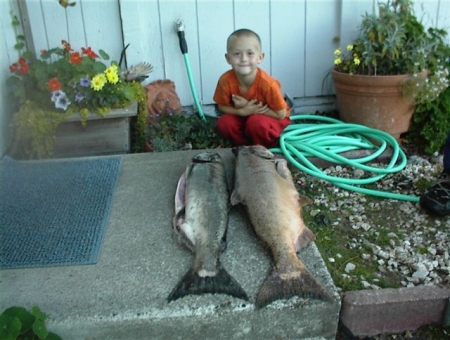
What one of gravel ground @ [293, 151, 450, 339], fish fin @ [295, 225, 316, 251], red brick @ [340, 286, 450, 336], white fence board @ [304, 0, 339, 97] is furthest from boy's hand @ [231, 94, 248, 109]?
red brick @ [340, 286, 450, 336]

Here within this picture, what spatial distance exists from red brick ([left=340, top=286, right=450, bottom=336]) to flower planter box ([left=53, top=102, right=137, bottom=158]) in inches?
85.3

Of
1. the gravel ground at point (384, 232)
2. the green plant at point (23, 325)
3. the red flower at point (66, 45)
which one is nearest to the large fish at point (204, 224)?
the green plant at point (23, 325)

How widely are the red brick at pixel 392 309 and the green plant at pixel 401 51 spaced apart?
196 cm

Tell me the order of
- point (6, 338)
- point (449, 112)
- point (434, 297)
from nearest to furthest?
1. point (6, 338)
2. point (434, 297)
3. point (449, 112)

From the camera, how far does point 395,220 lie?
286 cm

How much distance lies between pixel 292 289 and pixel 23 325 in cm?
107

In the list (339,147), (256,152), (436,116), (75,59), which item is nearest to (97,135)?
(75,59)

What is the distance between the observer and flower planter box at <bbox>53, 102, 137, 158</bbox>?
3.47 meters

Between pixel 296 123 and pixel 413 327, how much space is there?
7.87 feet

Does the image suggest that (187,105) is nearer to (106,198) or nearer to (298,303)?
(106,198)

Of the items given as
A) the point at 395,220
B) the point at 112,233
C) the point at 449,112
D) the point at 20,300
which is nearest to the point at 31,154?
the point at 112,233

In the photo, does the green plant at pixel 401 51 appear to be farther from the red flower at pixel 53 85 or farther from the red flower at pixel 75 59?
the red flower at pixel 53 85

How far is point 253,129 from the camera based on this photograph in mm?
3465

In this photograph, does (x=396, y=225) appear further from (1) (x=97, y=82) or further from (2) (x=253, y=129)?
(1) (x=97, y=82)
